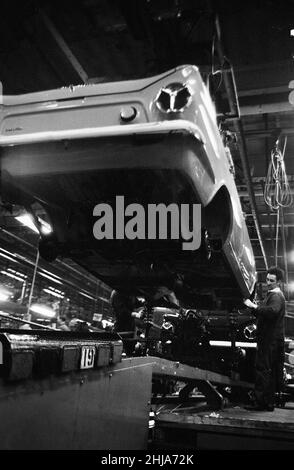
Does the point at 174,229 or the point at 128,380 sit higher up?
the point at 174,229

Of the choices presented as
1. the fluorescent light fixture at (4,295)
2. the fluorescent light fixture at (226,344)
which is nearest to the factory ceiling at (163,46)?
the fluorescent light fixture at (226,344)

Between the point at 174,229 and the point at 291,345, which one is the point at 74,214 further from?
the point at 291,345

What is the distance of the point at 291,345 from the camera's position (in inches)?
238

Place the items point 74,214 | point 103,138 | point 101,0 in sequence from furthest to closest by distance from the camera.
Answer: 1. point 101,0
2. point 74,214
3. point 103,138

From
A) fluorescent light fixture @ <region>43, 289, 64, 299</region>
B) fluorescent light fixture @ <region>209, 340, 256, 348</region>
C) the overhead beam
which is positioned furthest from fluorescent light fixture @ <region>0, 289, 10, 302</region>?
the overhead beam

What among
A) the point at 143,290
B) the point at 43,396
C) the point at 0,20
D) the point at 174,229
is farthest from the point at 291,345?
the point at 0,20

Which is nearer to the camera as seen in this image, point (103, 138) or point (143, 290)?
point (103, 138)

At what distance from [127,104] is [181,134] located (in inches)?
16.7

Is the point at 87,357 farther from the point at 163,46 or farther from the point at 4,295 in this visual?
the point at 4,295

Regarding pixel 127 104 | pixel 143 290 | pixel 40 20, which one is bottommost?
pixel 143 290

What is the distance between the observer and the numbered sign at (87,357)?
1.61 m

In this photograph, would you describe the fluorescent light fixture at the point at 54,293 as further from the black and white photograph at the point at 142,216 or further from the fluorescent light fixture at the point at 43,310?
the black and white photograph at the point at 142,216

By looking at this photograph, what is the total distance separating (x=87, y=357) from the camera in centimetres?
165

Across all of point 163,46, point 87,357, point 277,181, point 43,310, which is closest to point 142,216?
point 87,357
